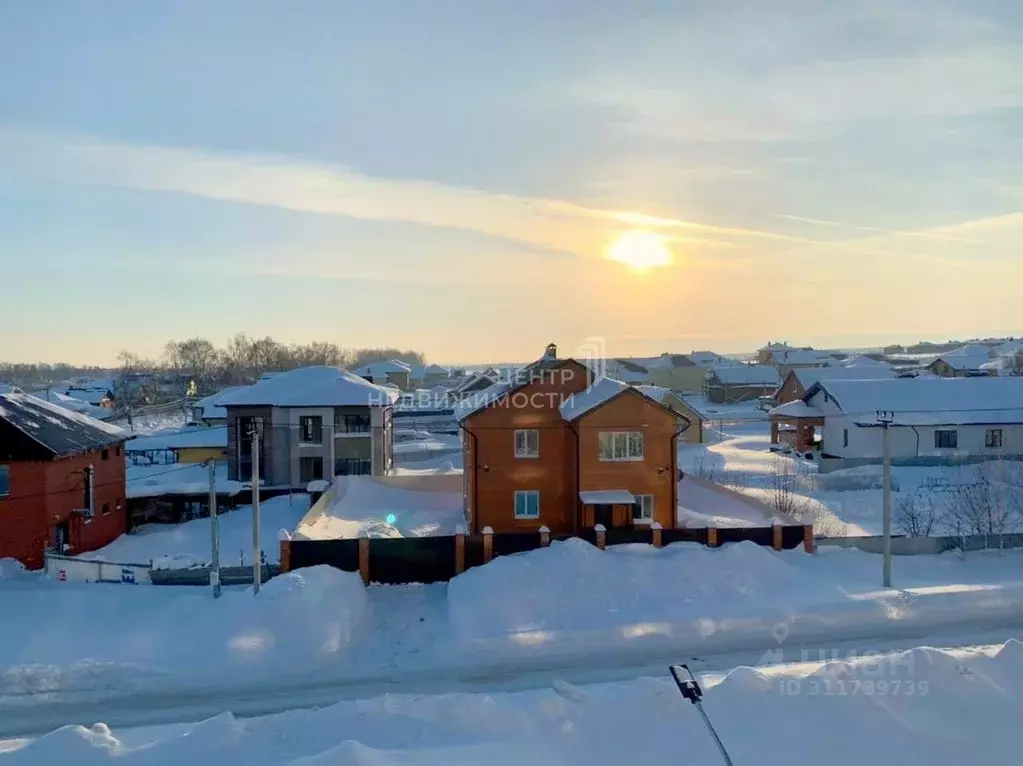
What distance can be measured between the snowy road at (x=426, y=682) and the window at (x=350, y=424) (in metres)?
20.4

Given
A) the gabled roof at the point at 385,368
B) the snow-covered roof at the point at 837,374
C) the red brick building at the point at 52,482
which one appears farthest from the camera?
the gabled roof at the point at 385,368

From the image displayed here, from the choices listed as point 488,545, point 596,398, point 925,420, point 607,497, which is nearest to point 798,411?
point 925,420

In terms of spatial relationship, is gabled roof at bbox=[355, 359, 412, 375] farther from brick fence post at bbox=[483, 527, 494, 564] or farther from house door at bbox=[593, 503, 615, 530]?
brick fence post at bbox=[483, 527, 494, 564]

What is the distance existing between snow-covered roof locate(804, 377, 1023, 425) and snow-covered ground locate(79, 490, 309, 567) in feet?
97.5

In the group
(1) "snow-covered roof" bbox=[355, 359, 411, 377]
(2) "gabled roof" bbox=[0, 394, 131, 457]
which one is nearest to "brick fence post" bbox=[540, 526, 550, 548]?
(2) "gabled roof" bbox=[0, 394, 131, 457]

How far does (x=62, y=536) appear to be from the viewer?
72.3ft

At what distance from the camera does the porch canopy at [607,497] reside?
70.3 ft

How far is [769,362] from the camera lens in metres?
107

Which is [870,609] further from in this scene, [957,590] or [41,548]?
[41,548]

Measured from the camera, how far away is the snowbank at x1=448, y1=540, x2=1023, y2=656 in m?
14.6

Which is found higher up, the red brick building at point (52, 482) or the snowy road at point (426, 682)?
the red brick building at point (52, 482)

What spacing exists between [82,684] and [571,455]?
1424 cm

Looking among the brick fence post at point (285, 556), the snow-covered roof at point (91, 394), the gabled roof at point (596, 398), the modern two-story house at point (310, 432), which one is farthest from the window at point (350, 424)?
the snow-covered roof at point (91, 394)

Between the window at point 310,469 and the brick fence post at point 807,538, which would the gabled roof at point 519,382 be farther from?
the window at point 310,469
